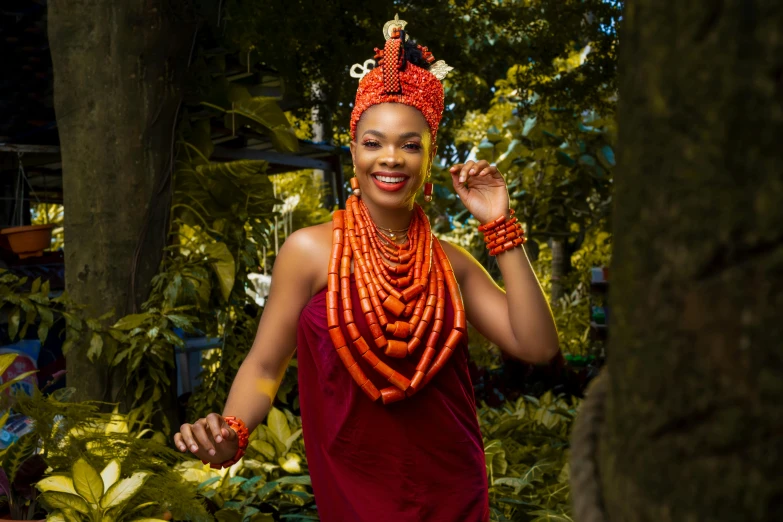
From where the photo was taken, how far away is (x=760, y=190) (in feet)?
2.10

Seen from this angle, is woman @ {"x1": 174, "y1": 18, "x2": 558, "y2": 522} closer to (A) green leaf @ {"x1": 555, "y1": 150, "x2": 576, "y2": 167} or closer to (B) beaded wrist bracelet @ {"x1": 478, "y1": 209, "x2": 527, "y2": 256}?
(B) beaded wrist bracelet @ {"x1": 478, "y1": 209, "x2": 527, "y2": 256}

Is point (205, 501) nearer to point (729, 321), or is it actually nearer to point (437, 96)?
point (437, 96)

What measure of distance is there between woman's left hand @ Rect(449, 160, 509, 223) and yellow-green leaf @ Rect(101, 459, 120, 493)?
4.94ft

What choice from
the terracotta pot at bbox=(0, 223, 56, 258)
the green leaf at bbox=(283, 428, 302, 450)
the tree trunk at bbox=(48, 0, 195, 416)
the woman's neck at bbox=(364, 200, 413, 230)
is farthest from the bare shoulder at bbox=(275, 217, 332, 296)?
the terracotta pot at bbox=(0, 223, 56, 258)

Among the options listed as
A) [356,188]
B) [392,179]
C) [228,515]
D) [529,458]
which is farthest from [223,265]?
[392,179]

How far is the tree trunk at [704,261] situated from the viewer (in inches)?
25.3

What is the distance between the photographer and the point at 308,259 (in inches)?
97.3

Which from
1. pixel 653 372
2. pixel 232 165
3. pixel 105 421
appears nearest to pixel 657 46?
pixel 653 372

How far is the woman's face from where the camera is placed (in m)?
2.44

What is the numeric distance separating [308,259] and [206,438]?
0.63m

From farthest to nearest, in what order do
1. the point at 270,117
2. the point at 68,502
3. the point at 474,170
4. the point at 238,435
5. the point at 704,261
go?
the point at 270,117
the point at 68,502
the point at 474,170
the point at 238,435
the point at 704,261

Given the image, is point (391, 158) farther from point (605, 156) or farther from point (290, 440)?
point (605, 156)

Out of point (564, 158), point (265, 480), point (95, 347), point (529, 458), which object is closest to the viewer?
point (95, 347)

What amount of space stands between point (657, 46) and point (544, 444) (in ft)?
14.1
